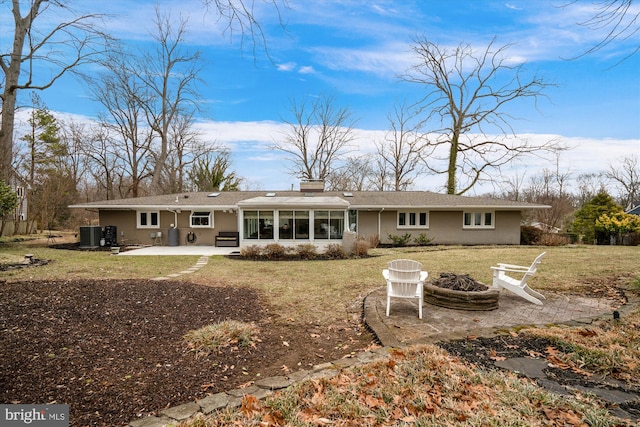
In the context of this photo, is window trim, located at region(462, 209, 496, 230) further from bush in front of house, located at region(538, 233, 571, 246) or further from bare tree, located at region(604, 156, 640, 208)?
bare tree, located at region(604, 156, 640, 208)

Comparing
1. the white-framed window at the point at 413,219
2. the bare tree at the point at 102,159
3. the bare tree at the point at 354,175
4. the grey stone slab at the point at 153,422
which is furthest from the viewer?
the bare tree at the point at 354,175

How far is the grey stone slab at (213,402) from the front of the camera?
2697mm

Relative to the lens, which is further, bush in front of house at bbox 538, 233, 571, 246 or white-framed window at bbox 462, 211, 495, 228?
white-framed window at bbox 462, 211, 495, 228

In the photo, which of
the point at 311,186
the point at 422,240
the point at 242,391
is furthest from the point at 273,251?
the point at 242,391

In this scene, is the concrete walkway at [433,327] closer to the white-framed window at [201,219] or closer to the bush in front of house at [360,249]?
the bush in front of house at [360,249]

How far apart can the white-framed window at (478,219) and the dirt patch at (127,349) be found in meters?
15.9

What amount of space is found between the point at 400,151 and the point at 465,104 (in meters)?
7.54

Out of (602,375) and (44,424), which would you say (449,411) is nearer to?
(602,375)

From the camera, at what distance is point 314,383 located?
9.99ft

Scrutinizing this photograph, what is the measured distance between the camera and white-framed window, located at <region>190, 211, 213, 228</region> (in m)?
17.8

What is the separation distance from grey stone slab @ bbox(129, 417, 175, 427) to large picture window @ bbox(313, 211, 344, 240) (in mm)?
12198

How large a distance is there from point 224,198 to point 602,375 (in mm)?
18543

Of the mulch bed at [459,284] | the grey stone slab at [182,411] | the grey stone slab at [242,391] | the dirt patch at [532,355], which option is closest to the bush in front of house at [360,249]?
the mulch bed at [459,284]

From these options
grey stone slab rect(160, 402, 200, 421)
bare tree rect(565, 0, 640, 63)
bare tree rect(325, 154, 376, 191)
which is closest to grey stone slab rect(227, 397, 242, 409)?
grey stone slab rect(160, 402, 200, 421)
